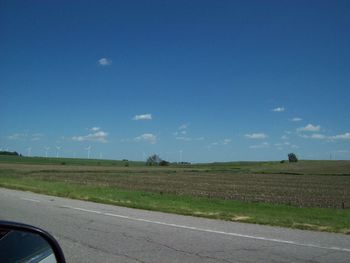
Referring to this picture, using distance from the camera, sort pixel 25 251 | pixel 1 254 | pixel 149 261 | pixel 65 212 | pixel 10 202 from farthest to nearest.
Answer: pixel 10 202, pixel 65 212, pixel 149 261, pixel 25 251, pixel 1 254

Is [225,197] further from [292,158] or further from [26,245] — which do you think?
[292,158]

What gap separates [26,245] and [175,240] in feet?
25.1

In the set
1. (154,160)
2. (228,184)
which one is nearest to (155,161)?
(154,160)

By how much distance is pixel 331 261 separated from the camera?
8.66 meters

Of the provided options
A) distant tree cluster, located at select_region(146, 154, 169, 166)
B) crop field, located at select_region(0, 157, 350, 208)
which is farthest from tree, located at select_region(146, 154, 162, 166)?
crop field, located at select_region(0, 157, 350, 208)

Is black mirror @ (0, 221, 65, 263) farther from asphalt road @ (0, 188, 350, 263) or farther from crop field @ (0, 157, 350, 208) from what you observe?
crop field @ (0, 157, 350, 208)

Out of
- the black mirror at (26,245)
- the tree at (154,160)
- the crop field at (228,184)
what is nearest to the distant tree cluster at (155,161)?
the tree at (154,160)

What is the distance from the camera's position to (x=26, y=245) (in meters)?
3.17

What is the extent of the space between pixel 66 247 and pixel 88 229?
242 centimetres

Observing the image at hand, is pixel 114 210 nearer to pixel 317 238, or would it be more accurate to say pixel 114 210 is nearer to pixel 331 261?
pixel 317 238

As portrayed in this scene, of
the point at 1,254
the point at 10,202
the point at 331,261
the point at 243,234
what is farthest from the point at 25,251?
the point at 10,202

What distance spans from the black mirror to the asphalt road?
5.59 meters

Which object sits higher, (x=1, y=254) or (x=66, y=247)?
(x=1, y=254)

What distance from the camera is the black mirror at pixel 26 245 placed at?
2992mm
